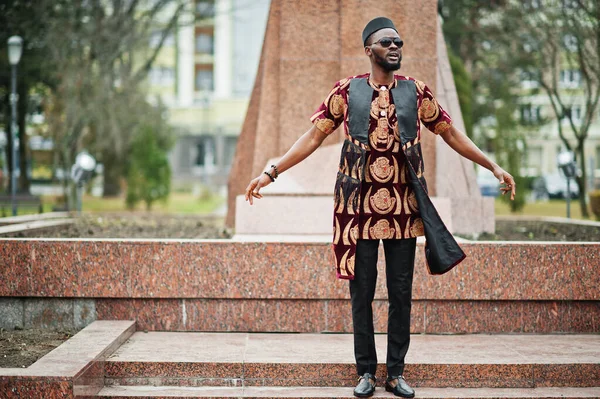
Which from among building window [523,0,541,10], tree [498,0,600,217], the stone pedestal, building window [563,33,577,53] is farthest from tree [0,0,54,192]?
the stone pedestal

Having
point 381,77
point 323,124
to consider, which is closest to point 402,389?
point 323,124

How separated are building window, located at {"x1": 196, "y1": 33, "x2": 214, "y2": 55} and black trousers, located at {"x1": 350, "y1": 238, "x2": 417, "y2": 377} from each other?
6000cm

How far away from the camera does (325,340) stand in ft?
18.4

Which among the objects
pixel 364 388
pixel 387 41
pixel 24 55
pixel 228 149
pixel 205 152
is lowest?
pixel 364 388

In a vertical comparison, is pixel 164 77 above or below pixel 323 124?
above

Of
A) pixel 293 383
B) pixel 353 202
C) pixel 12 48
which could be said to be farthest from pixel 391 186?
pixel 12 48

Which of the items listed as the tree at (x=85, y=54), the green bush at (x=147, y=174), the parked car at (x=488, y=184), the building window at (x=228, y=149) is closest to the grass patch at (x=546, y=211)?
the parked car at (x=488, y=184)

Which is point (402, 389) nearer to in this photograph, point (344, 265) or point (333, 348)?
point (344, 265)

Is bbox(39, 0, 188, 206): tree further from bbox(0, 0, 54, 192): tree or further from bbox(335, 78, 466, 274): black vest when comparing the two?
bbox(335, 78, 466, 274): black vest

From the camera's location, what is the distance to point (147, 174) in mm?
26594

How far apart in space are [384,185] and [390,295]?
2.07ft

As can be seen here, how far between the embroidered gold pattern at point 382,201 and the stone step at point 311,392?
A: 1076 mm

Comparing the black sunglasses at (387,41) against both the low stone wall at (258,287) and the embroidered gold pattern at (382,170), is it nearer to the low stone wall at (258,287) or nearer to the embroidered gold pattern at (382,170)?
the embroidered gold pattern at (382,170)

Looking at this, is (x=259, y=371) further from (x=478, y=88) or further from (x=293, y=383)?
(x=478, y=88)
